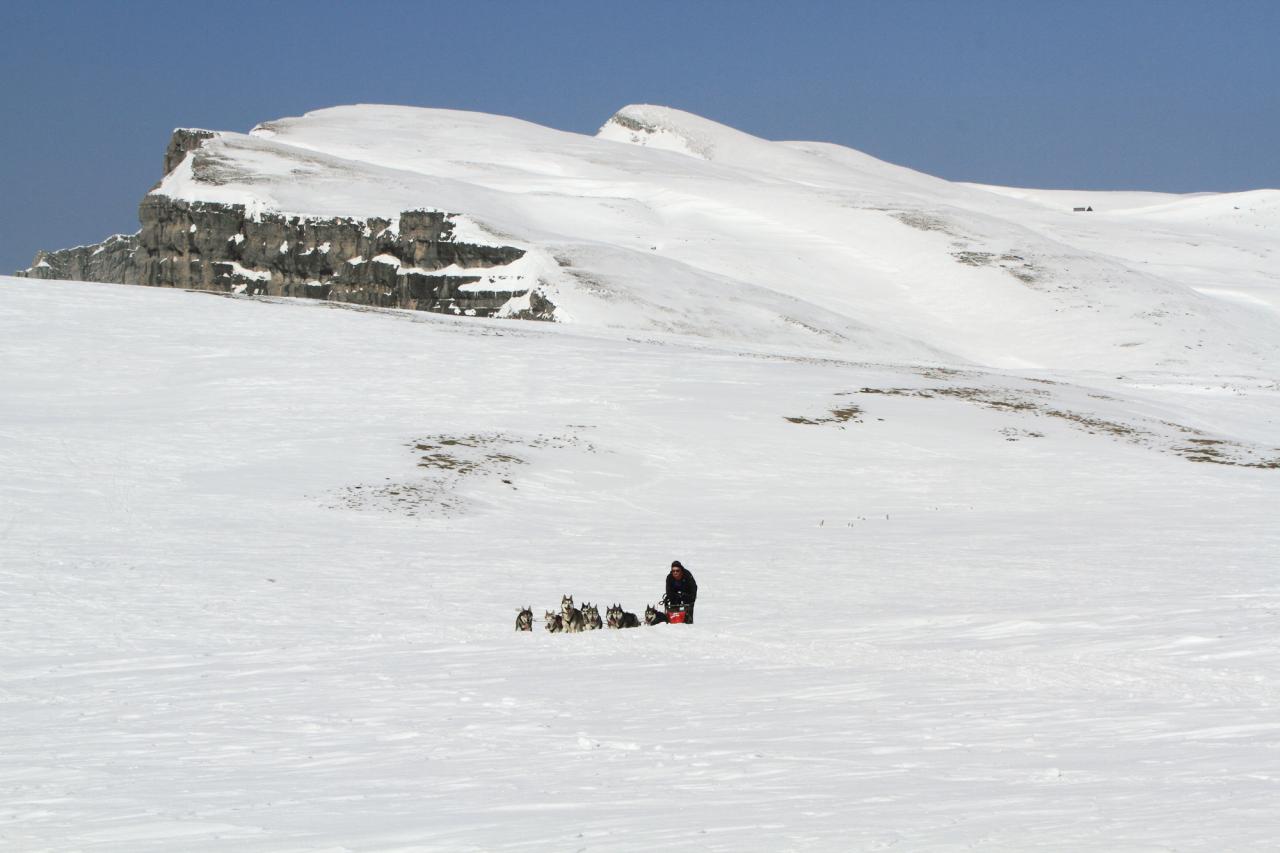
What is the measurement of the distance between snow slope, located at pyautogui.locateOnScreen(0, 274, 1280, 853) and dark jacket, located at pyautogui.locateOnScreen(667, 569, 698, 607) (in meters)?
0.39

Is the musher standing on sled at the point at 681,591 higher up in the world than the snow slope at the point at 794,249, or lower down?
lower down

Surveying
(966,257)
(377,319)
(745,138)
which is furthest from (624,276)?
(745,138)

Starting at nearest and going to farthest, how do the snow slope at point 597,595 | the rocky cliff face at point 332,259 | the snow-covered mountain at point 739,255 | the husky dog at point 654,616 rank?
the snow slope at point 597,595 < the husky dog at point 654,616 < the snow-covered mountain at point 739,255 < the rocky cliff face at point 332,259

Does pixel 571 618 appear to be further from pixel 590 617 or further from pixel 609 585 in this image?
pixel 609 585

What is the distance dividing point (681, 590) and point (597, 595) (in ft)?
10.6

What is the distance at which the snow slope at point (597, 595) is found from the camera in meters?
8.08

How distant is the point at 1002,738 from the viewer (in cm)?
970

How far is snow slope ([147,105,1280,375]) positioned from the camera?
229 ft

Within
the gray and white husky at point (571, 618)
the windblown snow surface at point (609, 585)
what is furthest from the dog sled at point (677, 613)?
the gray and white husky at point (571, 618)

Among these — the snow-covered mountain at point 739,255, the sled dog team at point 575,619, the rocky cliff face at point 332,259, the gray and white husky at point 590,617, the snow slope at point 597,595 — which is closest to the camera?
the snow slope at point 597,595

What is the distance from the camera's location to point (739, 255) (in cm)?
8719

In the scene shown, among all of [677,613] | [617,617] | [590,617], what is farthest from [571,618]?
[677,613]

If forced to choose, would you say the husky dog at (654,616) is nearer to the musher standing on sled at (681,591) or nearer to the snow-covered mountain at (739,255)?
the musher standing on sled at (681,591)

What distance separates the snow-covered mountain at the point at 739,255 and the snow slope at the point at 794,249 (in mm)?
207
